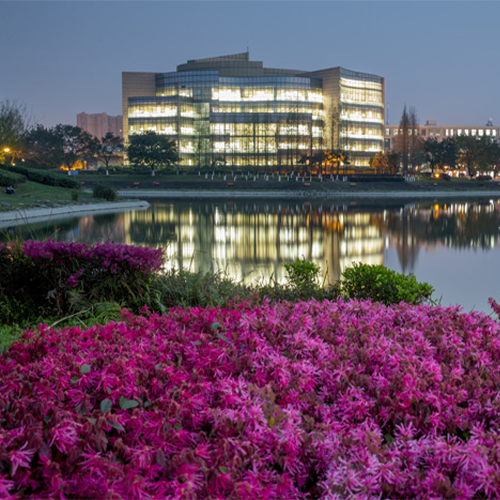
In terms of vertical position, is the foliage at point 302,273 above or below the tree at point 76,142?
below

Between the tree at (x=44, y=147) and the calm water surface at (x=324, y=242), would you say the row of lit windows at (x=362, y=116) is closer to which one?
the tree at (x=44, y=147)

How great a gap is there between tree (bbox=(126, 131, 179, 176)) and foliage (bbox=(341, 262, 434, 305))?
83.4 m

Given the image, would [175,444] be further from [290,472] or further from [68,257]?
[68,257]

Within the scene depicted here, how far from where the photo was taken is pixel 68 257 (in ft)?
25.3

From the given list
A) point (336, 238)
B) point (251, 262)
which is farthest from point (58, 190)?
point (251, 262)

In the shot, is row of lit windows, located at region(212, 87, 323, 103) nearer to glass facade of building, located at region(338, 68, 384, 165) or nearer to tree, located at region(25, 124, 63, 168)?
glass facade of building, located at region(338, 68, 384, 165)

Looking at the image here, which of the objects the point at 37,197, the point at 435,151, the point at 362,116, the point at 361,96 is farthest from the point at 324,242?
the point at 361,96

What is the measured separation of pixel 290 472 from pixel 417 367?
1117 millimetres

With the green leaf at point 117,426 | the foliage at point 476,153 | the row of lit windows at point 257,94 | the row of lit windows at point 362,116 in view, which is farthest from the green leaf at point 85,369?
the row of lit windows at point 362,116

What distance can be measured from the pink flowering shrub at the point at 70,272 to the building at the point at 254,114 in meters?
96.1

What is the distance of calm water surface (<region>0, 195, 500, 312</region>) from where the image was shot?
1379cm

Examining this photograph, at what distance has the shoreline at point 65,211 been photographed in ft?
100

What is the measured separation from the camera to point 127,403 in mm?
2434

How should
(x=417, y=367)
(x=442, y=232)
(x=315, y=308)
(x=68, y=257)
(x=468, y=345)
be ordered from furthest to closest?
(x=442, y=232) → (x=68, y=257) → (x=315, y=308) → (x=468, y=345) → (x=417, y=367)
